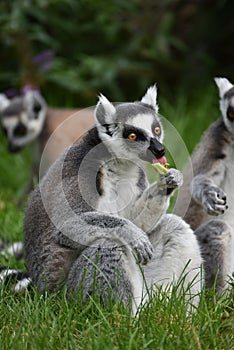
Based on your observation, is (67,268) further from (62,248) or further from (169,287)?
(169,287)

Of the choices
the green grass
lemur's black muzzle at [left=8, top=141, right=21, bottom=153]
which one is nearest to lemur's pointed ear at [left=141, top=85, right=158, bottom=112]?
the green grass

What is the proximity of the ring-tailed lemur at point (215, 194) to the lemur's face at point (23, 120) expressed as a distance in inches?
171

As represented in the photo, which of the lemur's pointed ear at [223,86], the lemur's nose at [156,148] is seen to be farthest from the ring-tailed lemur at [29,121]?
the lemur's nose at [156,148]

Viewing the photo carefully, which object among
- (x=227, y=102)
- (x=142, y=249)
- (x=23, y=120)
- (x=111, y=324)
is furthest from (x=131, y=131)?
(x=23, y=120)

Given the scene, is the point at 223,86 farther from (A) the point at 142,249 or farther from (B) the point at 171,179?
(A) the point at 142,249

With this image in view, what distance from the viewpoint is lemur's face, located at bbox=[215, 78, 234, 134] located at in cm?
497

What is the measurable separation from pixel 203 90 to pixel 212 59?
0.55 meters

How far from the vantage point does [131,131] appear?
4.05 m

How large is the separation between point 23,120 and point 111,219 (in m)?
5.82

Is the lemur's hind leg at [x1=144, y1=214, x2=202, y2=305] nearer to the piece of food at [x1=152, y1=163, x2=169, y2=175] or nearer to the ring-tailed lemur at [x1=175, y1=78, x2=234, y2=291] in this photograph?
the ring-tailed lemur at [x1=175, y1=78, x2=234, y2=291]

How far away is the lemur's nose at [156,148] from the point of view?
3.96 m

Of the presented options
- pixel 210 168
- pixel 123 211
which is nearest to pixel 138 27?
pixel 210 168

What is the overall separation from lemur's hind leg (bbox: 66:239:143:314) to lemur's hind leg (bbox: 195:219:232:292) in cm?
83

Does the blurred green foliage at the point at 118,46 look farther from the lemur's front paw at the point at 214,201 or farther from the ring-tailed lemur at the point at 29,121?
the lemur's front paw at the point at 214,201
